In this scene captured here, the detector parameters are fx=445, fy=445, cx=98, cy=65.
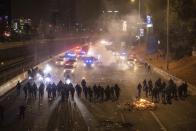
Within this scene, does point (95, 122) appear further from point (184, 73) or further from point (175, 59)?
point (175, 59)

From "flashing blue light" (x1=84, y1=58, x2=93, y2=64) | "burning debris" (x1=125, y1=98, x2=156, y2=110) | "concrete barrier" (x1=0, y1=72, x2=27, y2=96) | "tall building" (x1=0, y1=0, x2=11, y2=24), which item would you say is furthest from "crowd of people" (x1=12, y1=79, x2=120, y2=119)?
"tall building" (x1=0, y1=0, x2=11, y2=24)

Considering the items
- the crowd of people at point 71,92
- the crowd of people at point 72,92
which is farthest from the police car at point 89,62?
the crowd of people at point 72,92

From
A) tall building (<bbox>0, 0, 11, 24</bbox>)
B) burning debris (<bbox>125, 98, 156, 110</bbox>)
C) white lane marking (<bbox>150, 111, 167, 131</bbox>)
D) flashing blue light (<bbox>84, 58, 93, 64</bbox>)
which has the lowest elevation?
white lane marking (<bbox>150, 111, 167, 131</bbox>)

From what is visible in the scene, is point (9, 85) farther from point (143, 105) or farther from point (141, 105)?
point (143, 105)

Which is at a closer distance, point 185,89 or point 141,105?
point 141,105

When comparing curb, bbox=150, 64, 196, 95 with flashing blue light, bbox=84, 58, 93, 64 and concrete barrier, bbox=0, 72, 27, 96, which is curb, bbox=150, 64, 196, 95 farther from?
concrete barrier, bbox=0, 72, 27, 96

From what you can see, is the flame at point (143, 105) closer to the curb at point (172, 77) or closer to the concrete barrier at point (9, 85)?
the curb at point (172, 77)

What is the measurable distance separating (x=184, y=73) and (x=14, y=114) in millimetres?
25373

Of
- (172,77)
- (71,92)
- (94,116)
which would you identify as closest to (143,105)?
(94,116)

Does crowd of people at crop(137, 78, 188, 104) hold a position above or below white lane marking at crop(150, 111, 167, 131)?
above

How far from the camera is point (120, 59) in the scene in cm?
7469

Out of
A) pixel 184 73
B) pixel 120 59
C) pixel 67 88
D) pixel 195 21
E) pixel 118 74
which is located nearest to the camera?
pixel 67 88

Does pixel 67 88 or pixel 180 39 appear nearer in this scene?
pixel 67 88

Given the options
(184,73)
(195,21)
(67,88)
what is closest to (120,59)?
→ (195,21)
